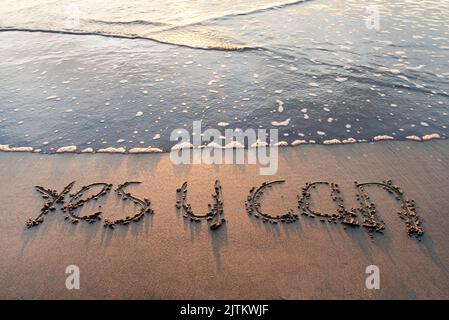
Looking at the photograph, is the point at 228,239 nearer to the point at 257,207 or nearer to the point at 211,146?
the point at 257,207

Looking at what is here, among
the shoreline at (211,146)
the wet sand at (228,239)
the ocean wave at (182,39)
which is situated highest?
the ocean wave at (182,39)

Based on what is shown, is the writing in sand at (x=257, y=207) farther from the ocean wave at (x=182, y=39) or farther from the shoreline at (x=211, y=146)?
the ocean wave at (x=182, y=39)

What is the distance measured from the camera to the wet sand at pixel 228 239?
2820mm

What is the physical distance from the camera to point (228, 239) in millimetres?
3213

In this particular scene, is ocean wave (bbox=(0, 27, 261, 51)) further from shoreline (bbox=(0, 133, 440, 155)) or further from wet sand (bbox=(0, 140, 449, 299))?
wet sand (bbox=(0, 140, 449, 299))

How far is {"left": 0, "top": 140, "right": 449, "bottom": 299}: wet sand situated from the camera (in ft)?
9.25

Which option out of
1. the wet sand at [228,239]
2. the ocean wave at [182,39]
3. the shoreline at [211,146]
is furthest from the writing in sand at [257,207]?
→ the ocean wave at [182,39]

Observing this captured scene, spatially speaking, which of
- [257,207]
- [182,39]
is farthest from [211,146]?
[182,39]

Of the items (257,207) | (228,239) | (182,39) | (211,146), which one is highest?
(182,39)

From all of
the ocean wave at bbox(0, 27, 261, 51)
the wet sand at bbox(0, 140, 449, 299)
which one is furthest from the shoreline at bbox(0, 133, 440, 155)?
the ocean wave at bbox(0, 27, 261, 51)

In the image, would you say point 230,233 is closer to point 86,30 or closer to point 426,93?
point 426,93

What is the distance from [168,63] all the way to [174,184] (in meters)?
3.78

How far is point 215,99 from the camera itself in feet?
18.2
